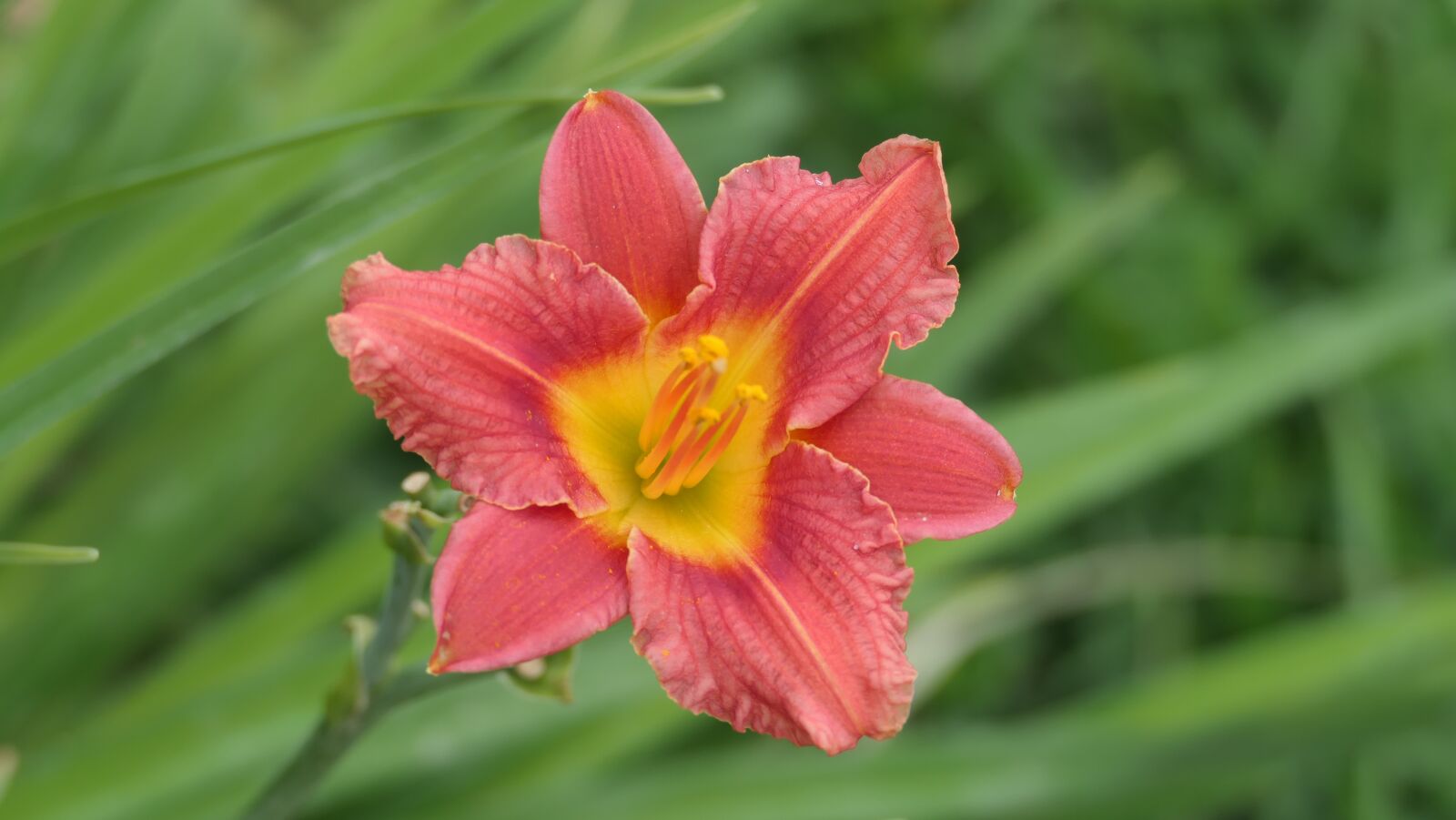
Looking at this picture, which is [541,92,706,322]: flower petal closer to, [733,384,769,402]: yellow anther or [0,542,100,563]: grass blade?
[733,384,769,402]: yellow anther

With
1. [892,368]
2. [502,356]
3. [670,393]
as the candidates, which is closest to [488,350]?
[502,356]

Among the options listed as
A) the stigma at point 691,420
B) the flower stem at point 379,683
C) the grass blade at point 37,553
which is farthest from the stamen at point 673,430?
the grass blade at point 37,553

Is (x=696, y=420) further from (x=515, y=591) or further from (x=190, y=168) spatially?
(x=190, y=168)

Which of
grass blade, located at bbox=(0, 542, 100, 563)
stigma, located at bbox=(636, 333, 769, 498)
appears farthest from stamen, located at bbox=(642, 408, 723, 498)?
grass blade, located at bbox=(0, 542, 100, 563)

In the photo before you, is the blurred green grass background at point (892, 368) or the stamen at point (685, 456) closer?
the stamen at point (685, 456)

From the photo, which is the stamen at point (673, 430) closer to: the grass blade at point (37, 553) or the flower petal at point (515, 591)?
the flower petal at point (515, 591)

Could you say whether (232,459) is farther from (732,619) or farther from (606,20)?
(732,619)
